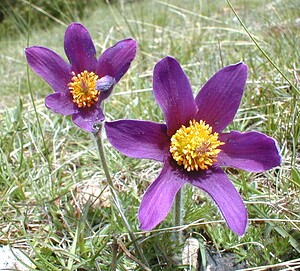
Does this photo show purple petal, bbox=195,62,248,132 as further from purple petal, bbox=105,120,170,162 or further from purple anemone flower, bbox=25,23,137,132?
purple anemone flower, bbox=25,23,137,132

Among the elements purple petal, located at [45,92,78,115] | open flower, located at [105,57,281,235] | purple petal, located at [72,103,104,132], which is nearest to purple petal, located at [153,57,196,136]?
open flower, located at [105,57,281,235]

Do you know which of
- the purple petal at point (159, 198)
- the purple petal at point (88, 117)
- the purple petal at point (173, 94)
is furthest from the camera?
the purple petal at point (88, 117)

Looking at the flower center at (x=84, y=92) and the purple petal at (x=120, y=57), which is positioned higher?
the purple petal at (x=120, y=57)

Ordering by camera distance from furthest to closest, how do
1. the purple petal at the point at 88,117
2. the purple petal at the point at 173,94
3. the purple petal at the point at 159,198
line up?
the purple petal at the point at 88,117 < the purple petal at the point at 173,94 < the purple petal at the point at 159,198

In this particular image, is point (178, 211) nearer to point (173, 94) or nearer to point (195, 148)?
point (195, 148)

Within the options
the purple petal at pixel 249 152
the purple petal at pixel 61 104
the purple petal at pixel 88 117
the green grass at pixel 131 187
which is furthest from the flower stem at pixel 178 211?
the purple petal at pixel 61 104

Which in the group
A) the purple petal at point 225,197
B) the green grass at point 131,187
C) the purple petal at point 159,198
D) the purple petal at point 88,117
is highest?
the purple petal at point 88,117

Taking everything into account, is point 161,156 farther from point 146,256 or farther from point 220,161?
point 146,256

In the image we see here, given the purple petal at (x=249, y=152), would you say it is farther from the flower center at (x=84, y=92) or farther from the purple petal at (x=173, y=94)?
the flower center at (x=84, y=92)
